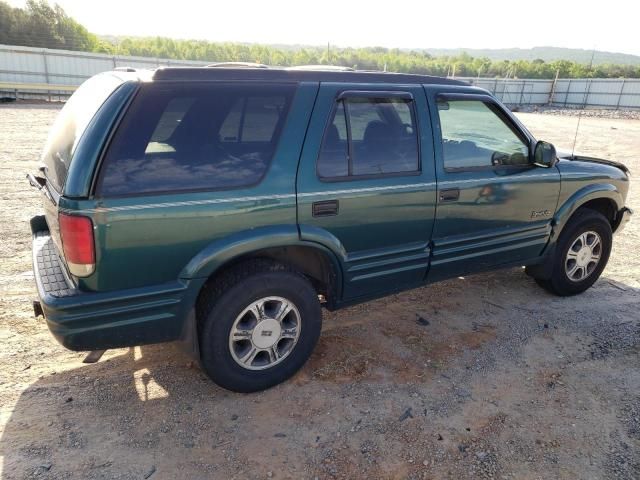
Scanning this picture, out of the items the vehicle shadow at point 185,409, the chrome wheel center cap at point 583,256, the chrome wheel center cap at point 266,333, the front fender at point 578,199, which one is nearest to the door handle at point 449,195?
the vehicle shadow at point 185,409

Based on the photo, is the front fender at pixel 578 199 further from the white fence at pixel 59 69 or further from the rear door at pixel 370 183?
the white fence at pixel 59 69

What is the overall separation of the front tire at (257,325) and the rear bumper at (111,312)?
0.61 feet

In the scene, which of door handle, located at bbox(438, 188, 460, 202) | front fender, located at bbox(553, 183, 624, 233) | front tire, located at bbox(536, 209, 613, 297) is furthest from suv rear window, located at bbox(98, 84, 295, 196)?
front tire, located at bbox(536, 209, 613, 297)

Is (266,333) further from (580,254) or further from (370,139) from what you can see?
(580,254)

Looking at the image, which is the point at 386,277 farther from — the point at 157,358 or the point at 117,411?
the point at 117,411

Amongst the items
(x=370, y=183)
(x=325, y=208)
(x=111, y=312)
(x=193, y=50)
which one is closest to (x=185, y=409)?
(x=111, y=312)

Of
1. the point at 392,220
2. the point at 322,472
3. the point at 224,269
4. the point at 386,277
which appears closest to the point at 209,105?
the point at 224,269

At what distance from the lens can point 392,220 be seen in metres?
3.39

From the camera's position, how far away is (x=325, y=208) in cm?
307

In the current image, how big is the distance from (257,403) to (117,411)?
831mm

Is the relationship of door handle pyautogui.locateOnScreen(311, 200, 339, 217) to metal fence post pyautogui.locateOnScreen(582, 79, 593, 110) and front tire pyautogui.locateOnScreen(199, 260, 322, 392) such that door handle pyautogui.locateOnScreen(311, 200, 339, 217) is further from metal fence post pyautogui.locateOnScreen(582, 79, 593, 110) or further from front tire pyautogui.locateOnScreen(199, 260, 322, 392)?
metal fence post pyautogui.locateOnScreen(582, 79, 593, 110)

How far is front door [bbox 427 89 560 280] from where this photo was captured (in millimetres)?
3645

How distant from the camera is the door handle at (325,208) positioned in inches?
120

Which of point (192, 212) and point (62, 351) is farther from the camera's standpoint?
point (62, 351)
